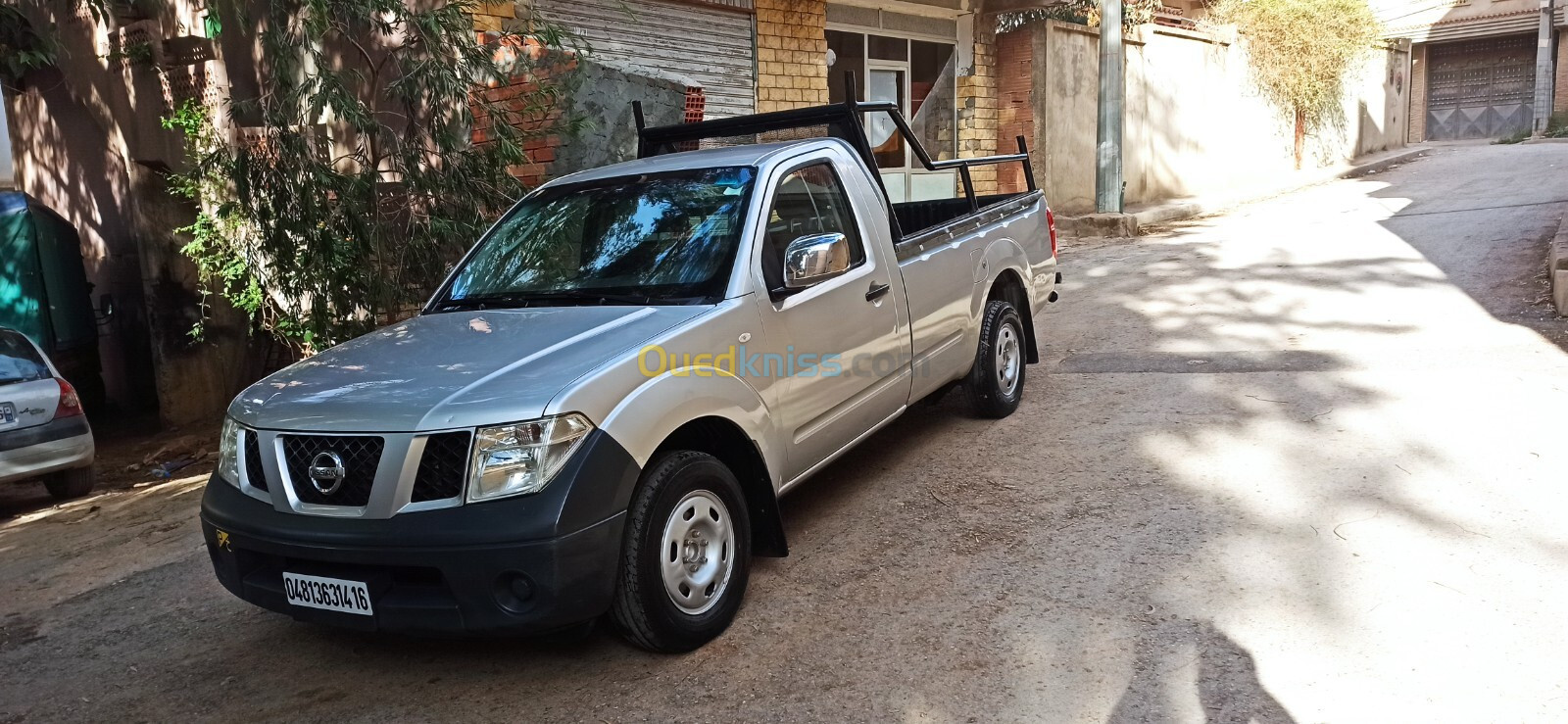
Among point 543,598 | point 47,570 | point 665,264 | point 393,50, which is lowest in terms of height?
point 47,570

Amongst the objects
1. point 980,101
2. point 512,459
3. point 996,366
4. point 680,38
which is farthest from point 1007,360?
point 980,101

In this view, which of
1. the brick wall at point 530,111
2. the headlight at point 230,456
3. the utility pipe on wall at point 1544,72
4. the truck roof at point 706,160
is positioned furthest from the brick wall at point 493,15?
the utility pipe on wall at point 1544,72

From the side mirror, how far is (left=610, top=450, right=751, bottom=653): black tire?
86 cm

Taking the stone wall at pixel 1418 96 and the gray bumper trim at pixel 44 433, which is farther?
the stone wall at pixel 1418 96

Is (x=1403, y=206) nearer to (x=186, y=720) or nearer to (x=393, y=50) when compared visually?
(x=393, y=50)

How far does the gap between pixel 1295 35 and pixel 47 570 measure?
22.1 meters

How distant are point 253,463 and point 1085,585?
3055 mm

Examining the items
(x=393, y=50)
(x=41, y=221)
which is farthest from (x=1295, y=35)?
(x=41, y=221)

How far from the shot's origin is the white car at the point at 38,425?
25.2 feet

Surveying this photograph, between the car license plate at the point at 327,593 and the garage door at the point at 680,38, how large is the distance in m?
7.36

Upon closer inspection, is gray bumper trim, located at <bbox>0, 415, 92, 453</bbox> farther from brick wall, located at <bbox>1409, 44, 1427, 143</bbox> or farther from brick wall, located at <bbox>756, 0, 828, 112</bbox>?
Result: brick wall, located at <bbox>1409, 44, 1427, 143</bbox>

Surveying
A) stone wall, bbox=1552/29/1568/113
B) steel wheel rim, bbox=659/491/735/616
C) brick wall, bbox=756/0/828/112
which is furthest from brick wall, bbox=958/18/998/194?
stone wall, bbox=1552/29/1568/113

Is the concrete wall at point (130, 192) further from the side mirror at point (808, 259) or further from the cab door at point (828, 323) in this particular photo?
the side mirror at point (808, 259)

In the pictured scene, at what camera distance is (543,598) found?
3.40 m
